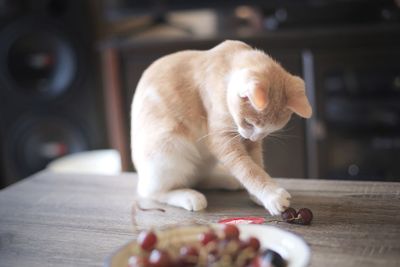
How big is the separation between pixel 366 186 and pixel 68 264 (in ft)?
1.89

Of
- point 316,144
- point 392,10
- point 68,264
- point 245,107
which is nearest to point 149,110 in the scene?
point 245,107

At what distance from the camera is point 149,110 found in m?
1.06

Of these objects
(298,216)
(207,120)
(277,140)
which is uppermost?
(207,120)

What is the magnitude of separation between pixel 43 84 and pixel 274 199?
1.62 metres

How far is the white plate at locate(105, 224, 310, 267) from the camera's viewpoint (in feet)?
2.31

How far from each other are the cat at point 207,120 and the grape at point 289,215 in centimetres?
2

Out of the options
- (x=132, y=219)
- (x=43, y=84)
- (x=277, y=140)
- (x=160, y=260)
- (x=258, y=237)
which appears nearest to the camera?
(x=160, y=260)

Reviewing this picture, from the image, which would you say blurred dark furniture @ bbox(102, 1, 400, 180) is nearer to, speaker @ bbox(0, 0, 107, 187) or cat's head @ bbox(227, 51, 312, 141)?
speaker @ bbox(0, 0, 107, 187)

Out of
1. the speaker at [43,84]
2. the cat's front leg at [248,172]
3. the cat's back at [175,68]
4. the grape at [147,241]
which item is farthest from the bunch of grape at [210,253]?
the speaker at [43,84]

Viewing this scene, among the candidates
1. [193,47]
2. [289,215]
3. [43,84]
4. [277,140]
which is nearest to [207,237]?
[289,215]

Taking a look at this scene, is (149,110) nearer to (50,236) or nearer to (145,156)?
(145,156)

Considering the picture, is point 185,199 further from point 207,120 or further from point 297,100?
point 297,100

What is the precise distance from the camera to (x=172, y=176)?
→ 1068 mm

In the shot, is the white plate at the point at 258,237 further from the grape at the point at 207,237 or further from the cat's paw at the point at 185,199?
the cat's paw at the point at 185,199
